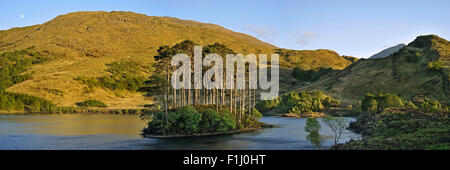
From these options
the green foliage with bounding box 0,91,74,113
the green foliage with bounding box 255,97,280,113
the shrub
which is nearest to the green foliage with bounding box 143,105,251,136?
the shrub

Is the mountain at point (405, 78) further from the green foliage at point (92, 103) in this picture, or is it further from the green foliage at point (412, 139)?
the green foliage at point (92, 103)

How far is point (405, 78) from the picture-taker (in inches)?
6570

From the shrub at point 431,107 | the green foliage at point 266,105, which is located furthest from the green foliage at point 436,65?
the shrub at point 431,107

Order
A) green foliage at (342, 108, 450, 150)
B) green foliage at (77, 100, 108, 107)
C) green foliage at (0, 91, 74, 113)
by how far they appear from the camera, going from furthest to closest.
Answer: green foliage at (77, 100, 108, 107)
green foliage at (0, 91, 74, 113)
green foliage at (342, 108, 450, 150)

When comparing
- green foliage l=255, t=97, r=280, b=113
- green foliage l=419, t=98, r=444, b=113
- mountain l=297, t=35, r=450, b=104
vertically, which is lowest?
green foliage l=255, t=97, r=280, b=113

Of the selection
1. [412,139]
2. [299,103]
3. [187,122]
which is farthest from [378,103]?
[412,139]

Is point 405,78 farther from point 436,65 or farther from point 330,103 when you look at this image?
point 330,103

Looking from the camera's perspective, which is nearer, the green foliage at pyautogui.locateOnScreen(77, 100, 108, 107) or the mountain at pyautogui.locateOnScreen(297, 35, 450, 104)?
the mountain at pyautogui.locateOnScreen(297, 35, 450, 104)

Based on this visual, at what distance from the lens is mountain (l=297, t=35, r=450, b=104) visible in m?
148

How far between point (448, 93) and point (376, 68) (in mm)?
58012

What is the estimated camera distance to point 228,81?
8394cm

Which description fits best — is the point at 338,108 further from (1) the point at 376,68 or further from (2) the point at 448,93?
(1) the point at 376,68

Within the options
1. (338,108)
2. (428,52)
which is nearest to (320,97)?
(338,108)

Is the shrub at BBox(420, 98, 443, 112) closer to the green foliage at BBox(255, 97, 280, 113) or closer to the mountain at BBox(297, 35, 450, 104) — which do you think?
the mountain at BBox(297, 35, 450, 104)
